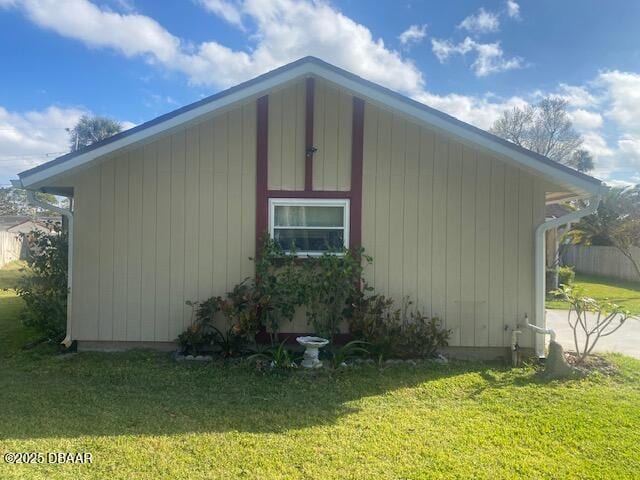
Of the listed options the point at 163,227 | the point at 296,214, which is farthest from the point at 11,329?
the point at 296,214

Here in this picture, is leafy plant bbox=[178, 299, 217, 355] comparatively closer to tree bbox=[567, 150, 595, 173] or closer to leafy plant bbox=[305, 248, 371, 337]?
leafy plant bbox=[305, 248, 371, 337]

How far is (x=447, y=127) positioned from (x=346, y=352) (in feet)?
10.9

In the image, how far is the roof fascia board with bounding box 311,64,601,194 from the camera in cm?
556

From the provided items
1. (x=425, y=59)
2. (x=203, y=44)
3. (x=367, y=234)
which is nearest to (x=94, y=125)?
(x=203, y=44)

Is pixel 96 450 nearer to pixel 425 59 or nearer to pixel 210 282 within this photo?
pixel 210 282

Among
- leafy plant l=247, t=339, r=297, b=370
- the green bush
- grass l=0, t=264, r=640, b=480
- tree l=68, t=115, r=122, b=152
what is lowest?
grass l=0, t=264, r=640, b=480

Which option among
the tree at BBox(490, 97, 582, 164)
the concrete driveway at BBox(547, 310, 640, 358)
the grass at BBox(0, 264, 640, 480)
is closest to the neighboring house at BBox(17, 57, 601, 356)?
the grass at BBox(0, 264, 640, 480)

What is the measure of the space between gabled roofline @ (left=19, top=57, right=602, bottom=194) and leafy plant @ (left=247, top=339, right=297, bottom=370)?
10.6 feet

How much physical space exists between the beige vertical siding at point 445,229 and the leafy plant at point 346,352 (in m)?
0.88

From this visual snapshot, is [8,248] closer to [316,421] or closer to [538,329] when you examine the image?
[316,421]

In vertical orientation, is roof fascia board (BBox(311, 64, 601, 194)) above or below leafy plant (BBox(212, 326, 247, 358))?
above

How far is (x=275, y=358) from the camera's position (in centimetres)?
544

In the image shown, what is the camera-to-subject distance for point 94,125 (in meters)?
24.6

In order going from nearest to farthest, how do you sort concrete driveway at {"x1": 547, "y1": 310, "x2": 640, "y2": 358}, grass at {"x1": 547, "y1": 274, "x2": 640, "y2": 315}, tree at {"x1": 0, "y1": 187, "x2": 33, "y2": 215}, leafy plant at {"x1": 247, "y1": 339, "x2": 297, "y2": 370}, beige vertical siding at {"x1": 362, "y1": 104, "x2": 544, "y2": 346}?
1. leafy plant at {"x1": 247, "y1": 339, "x2": 297, "y2": 370}
2. beige vertical siding at {"x1": 362, "y1": 104, "x2": 544, "y2": 346}
3. concrete driveway at {"x1": 547, "y1": 310, "x2": 640, "y2": 358}
4. grass at {"x1": 547, "y1": 274, "x2": 640, "y2": 315}
5. tree at {"x1": 0, "y1": 187, "x2": 33, "y2": 215}
